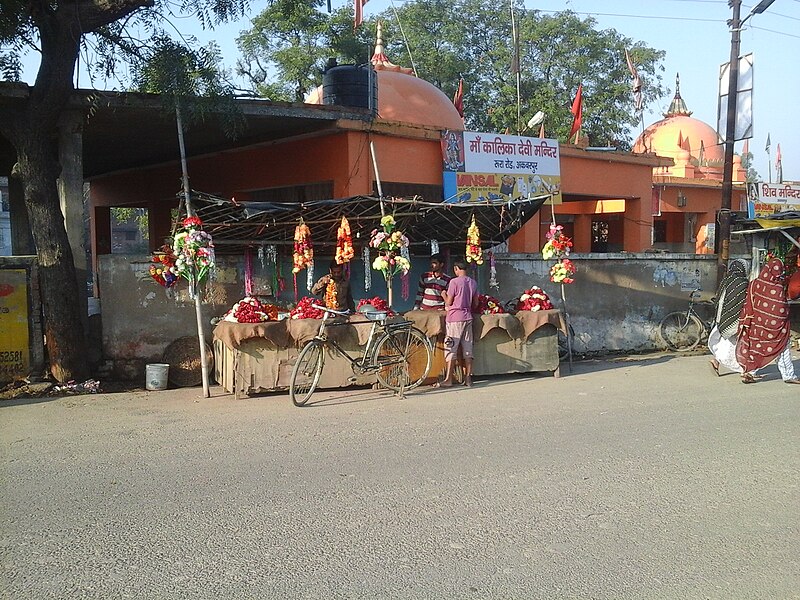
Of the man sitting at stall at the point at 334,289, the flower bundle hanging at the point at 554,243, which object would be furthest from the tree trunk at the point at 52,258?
the flower bundle hanging at the point at 554,243

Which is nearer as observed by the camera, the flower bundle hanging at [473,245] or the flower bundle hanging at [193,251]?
the flower bundle hanging at [193,251]

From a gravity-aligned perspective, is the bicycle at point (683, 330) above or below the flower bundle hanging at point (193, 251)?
below

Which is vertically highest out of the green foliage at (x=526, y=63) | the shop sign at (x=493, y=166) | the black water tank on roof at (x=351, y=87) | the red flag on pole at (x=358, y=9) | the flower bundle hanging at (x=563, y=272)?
the green foliage at (x=526, y=63)

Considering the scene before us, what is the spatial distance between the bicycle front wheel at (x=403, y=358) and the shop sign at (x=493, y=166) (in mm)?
3940

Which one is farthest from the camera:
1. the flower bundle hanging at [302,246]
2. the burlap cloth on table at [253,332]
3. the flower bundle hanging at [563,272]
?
the flower bundle hanging at [563,272]

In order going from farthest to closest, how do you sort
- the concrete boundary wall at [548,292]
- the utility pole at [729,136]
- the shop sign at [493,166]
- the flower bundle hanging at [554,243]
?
the utility pole at [729,136], the shop sign at [493,166], the flower bundle hanging at [554,243], the concrete boundary wall at [548,292]

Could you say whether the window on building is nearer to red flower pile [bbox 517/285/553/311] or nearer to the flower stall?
the flower stall

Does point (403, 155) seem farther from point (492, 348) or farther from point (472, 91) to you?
point (472, 91)

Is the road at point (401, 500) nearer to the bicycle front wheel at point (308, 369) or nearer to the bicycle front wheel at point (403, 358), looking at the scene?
the bicycle front wheel at point (308, 369)

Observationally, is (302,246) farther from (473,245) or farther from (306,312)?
(473,245)

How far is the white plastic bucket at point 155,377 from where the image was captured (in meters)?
9.84

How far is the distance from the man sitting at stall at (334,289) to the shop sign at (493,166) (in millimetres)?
3067

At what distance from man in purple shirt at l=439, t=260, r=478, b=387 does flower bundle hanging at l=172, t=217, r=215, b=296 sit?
315 centimetres

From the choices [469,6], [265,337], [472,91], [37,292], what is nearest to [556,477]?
[265,337]
